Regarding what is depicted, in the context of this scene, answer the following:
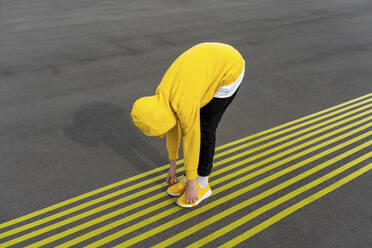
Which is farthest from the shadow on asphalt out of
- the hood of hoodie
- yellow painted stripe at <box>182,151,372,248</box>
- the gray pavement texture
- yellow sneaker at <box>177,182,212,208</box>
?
the hood of hoodie

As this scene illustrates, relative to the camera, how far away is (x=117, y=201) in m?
3.46

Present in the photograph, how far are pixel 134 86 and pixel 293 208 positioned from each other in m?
3.88

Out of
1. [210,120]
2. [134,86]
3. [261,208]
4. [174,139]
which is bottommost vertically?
[134,86]

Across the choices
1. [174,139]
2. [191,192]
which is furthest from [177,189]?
[174,139]

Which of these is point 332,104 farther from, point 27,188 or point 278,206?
point 27,188

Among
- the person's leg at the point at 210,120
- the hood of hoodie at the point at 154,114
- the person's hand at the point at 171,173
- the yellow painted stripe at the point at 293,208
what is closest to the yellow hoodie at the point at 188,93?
the hood of hoodie at the point at 154,114

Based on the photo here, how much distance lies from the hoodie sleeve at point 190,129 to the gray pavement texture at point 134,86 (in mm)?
1006

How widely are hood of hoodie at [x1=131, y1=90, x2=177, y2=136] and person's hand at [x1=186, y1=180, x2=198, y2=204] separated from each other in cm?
73

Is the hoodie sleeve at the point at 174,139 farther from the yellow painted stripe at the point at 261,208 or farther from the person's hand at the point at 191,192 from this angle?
the yellow painted stripe at the point at 261,208

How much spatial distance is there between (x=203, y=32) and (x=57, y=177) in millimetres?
7127

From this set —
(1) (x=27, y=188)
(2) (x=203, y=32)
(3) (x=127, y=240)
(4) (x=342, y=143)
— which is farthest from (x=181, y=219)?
(2) (x=203, y=32)

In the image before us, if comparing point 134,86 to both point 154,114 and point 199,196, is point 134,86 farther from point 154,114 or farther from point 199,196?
point 154,114

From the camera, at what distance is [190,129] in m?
2.52

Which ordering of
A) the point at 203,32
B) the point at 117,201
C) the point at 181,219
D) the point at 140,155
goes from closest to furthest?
the point at 181,219 < the point at 117,201 < the point at 140,155 < the point at 203,32
